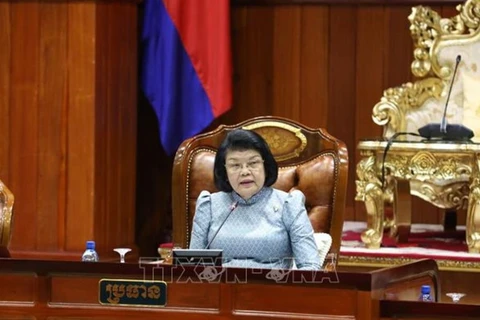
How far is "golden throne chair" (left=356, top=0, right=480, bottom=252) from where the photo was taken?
6070 mm

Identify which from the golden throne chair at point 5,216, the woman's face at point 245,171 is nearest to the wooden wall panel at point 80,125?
the golden throne chair at point 5,216

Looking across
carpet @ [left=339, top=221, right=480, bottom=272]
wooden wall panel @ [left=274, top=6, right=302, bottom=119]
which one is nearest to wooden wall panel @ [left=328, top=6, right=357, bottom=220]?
wooden wall panel @ [left=274, top=6, right=302, bottom=119]

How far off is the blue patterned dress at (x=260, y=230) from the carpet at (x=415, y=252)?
1.66 m

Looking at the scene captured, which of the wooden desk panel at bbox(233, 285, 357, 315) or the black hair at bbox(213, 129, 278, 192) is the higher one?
the black hair at bbox(213, 129, 278, 192)

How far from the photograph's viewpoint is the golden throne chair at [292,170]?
4723mm

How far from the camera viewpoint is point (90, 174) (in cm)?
669

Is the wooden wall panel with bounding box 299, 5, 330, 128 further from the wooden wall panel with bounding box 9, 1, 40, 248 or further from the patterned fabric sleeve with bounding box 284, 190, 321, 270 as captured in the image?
the patterned fabric sleeve with bounding box 284, 190, 321, 270

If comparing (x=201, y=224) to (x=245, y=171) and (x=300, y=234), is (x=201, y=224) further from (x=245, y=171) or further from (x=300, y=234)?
(x=300, y=234)

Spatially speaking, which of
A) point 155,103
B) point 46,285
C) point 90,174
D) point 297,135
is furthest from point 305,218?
point 155,103

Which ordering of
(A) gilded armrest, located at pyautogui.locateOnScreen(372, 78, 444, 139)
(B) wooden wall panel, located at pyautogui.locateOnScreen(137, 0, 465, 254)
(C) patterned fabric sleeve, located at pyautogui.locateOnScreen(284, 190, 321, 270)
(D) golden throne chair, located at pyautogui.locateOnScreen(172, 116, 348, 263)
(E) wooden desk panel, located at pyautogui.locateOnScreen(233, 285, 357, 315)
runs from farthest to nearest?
1. (B) wooden wall panel, located at pyautogui.locateOnScreen(137, 0, 465, 254)
2. (A) gilded armrest, located at pyautogui.locateOnScreen(372, 78, 444, 139)
3. (D) golden throne chair, located at pyautogui.locateOnScreen(172, 116, 348, 263)
4. (C) patterned fabric sleeve, located at pyautogui.locateOnScreen(284, 190, 321, 270)
5. (E) wooden desk panel, located at pyautogui.locateOnScreen(233, 285, 357, 315)

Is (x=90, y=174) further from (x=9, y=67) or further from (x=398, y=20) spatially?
(x=398, y=20)

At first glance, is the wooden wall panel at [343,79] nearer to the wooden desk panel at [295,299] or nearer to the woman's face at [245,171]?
Answer: the woman's face at [245,171]

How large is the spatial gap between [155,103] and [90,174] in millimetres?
741

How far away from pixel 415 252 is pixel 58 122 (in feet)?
6.45
